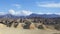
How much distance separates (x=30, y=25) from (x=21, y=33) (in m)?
5.89

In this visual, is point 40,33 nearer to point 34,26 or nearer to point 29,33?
point 29,33

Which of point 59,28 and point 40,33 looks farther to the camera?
point 59,28

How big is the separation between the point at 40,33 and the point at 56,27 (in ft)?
A: 19.1

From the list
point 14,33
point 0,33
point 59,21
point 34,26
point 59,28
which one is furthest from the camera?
point 59,21

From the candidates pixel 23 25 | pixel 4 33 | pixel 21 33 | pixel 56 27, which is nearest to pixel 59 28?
pixel 56 27

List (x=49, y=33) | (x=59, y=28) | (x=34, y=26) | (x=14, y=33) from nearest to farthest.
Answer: (x=14, y=33) < (x=49, y=33) < (x=59, y=28) < (x=34, y=26)

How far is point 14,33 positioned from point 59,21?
35.0ft

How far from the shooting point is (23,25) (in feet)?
81.0

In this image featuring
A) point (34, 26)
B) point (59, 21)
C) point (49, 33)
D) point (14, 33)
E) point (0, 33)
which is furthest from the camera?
point (59, 21)

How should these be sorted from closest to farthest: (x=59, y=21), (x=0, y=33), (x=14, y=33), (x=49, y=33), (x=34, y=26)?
(x=0, y=33), (x=14, y=33), (x=49, y=33), (x=34, y=26), (x=59, y=21)

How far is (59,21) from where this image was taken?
87.5ft

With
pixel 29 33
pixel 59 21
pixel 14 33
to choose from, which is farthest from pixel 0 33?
pixel 59 21

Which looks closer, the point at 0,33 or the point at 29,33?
the point at 0,33

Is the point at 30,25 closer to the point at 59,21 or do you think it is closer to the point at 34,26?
the point at 34,26
